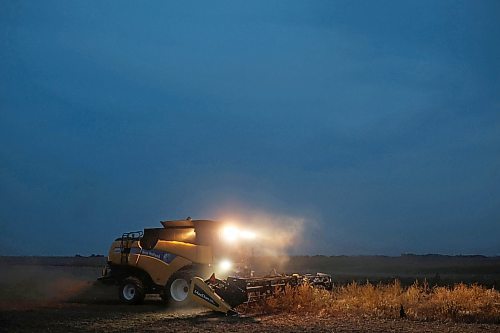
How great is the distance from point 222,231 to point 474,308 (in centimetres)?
878

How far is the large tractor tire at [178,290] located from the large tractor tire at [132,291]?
1.15 meters

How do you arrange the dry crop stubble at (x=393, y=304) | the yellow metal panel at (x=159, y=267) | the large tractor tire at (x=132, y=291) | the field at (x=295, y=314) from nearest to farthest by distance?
the field at (x=295, y=314) < the dry crop stubble at (x=393, y=304) < the yellow metal panel at (x=159, y=267) < the large tractor tire at (x=132, y=291)

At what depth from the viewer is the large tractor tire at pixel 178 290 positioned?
821 inches

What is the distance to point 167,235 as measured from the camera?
2273 cm

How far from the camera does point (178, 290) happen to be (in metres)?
21.1

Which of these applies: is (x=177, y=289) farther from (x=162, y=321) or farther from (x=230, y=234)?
(x=162, y=321)

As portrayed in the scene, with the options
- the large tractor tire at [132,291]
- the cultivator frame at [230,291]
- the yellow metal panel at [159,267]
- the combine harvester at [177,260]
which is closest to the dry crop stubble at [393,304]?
the cultivator frame at [230,291]

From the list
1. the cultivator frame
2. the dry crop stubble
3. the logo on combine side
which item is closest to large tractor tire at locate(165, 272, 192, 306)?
the cultivator frame

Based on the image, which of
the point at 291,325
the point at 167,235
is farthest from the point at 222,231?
the point at 291,325

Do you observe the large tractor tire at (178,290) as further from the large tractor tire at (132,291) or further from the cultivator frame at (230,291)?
the cultivator frame at (230,291)

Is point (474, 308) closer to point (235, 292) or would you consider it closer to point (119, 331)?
point (235, 292)

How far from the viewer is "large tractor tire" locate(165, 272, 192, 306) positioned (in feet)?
68.4

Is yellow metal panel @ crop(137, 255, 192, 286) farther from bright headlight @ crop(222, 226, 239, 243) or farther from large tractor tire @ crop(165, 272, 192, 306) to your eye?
bright headlight @ crop(222, 226, 239, 243)

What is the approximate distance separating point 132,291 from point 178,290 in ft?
7.11
